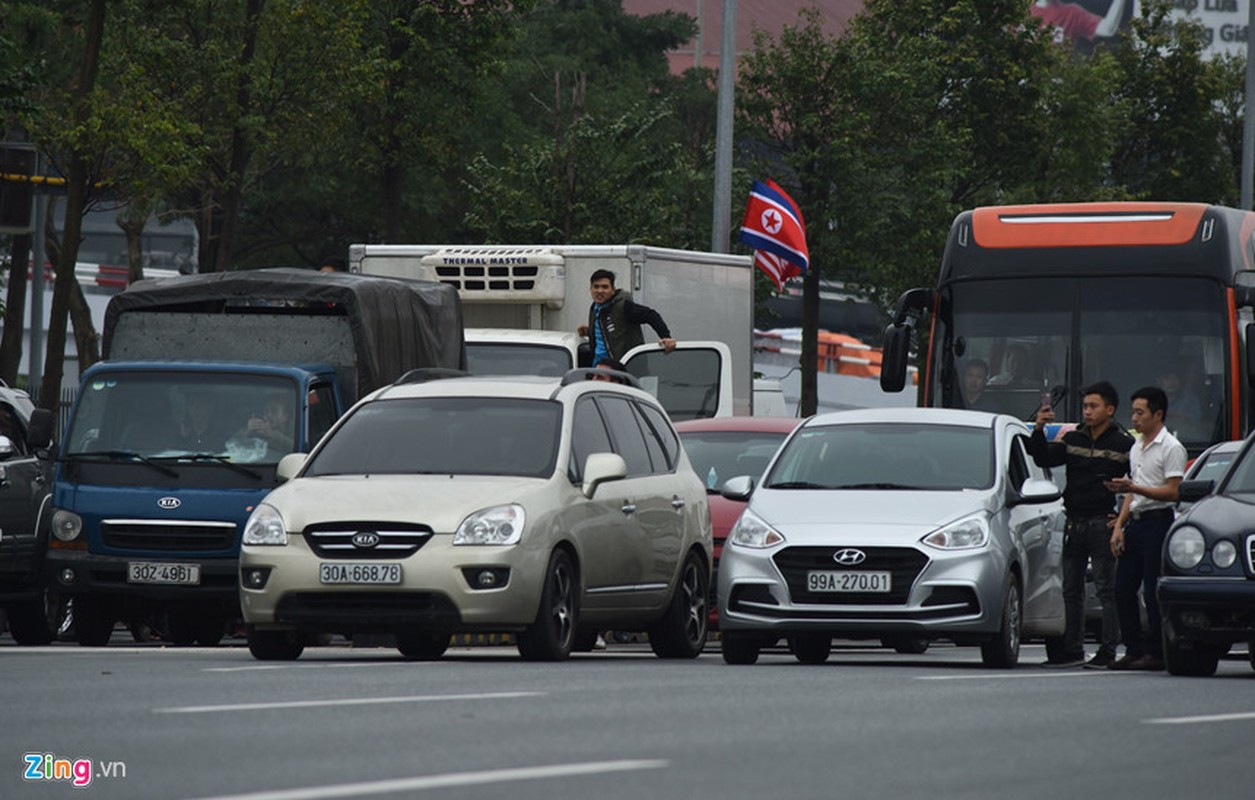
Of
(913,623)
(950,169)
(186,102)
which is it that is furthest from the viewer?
(950,169)

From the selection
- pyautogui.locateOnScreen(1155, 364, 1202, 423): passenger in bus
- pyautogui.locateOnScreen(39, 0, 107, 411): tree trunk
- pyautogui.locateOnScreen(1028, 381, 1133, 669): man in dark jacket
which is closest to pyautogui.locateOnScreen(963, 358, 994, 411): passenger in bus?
pyautogui.locateOnScreen(1155, 364, 1202, 423): passenger in bus

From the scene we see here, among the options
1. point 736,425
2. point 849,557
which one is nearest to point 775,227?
point 736,425

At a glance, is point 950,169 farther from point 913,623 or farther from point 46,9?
point 913,623

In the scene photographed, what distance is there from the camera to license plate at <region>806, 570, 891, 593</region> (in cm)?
1560

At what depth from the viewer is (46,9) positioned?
39688 mm

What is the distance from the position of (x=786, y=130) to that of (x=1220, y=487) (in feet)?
112

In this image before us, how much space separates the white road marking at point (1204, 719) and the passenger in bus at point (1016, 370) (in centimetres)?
924

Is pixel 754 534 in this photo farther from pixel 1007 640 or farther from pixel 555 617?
pixel 1007 640

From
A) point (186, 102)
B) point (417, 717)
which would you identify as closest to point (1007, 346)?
point (417, 717)

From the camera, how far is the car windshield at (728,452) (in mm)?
21500

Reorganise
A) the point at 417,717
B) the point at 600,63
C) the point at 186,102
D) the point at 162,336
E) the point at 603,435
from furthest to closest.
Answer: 1. the point at 600,63
2. the point at 186,102
3. the point at 162,336
4. the point at 603,435
5. the point at 417,717

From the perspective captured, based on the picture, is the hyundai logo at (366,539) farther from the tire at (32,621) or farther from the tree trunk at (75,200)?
the tree trunk at (75,200)

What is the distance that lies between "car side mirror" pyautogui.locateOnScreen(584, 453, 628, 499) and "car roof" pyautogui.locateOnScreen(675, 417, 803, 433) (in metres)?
6.20

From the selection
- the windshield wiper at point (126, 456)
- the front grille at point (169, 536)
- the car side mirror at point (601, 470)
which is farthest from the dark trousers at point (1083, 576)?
the windshield wiper at point (126, 456)
